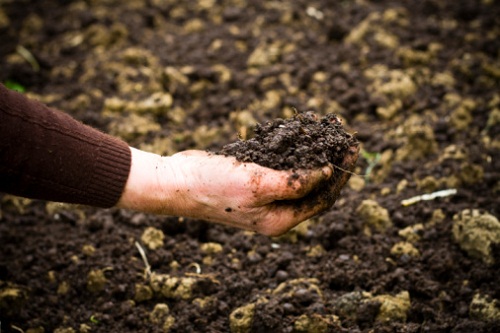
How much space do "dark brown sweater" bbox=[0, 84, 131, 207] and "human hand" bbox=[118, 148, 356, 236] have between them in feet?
0.26

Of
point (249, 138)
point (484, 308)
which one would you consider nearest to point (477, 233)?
point (484, 308)

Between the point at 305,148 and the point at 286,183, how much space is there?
139 mm

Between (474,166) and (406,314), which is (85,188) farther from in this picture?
(474,166)

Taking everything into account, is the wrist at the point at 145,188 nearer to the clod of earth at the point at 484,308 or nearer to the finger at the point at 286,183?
the finger at the point at 286,183

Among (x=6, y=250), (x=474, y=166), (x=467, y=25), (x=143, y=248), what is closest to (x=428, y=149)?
(x=474, y=166)

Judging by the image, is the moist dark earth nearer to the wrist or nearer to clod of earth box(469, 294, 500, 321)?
clod of earth box(469, 294, 500, 321)

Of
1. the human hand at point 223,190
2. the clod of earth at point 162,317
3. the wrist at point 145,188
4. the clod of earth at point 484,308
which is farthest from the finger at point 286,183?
the clod of earth at point 484,308

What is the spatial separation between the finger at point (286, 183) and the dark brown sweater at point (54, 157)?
458mm

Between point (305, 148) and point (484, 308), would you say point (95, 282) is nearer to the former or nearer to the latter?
point (305, 148)

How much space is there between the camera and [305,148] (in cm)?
159

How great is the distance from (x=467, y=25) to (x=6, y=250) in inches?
112

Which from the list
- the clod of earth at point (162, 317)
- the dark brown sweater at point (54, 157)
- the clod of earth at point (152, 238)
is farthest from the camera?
the clod of earth at point (152, 238)

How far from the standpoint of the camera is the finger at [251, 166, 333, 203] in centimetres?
152

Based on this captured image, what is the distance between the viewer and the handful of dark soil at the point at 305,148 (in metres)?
1.58
